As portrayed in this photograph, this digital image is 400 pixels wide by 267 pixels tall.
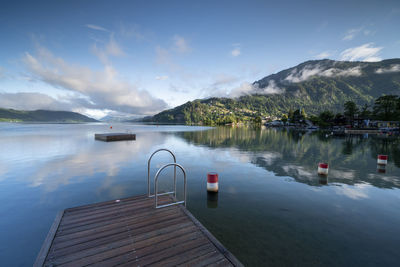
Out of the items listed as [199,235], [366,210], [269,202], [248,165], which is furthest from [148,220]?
[248,165]

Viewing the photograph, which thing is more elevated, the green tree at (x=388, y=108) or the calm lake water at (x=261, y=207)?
the green tree at (x=388, y=108)

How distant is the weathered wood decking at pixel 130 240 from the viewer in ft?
14.7

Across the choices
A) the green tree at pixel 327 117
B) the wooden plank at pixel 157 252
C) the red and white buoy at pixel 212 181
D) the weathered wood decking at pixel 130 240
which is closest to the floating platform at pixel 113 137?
the red and white buoy at pixel 212 181

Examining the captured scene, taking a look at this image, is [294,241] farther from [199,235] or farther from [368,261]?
[199,235]

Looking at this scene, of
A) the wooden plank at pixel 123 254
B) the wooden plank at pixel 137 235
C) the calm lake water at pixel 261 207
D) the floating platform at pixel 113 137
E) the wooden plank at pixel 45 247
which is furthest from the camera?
the floating platform at pixel 113 137

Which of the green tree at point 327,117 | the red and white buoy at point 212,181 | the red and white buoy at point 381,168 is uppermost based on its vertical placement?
the green tree at point 327,117

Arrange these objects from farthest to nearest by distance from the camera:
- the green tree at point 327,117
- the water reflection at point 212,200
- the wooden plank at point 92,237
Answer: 1. the green tree at point 327,117
2. the water reflection at point 212,200
3. the wooden plank at point 92,237

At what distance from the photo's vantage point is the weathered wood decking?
4488 mm

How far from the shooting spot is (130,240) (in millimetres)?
5258

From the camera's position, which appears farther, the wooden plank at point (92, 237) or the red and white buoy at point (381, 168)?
the red and white buoy at point (381, 168)

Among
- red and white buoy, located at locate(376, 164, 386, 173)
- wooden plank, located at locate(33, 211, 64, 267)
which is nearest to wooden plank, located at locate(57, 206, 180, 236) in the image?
wooden plank, located at locate(33, 211, 64, 267)

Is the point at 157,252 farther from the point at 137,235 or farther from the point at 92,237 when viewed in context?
the point at 92,237

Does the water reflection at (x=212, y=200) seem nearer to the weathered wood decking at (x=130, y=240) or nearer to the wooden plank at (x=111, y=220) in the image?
the weathered wood decking at (x=130, y=240)

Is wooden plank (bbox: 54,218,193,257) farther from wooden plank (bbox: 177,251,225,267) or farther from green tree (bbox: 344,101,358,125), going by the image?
green tree (bbox: 344,101,358,125)
